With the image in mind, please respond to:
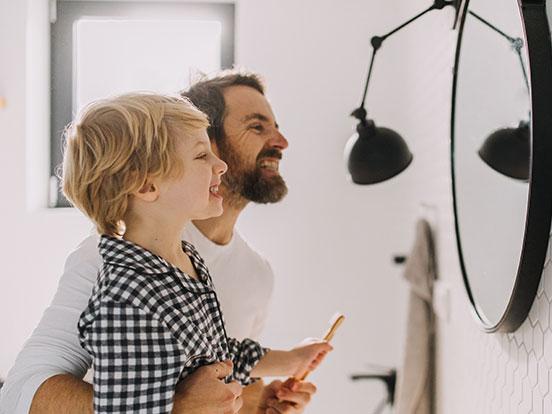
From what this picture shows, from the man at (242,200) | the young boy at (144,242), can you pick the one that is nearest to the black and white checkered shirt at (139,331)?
the young boy at (144,242)

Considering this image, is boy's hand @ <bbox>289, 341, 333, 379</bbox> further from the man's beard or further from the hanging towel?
the hanging towel

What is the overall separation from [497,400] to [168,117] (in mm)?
733

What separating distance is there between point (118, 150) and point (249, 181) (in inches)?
18.5

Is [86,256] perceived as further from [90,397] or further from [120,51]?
[120,51]

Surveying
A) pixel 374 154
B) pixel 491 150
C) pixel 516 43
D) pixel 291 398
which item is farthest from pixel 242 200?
pixel 516 43

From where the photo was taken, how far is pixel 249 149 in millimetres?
1319

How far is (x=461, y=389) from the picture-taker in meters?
1.42

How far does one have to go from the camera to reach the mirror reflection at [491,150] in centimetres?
89

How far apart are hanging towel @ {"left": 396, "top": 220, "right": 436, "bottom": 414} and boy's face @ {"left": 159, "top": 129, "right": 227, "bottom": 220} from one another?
0.87 m

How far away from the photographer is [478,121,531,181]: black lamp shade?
33.8 inches

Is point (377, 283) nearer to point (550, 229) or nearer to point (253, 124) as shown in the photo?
point (253, 124)

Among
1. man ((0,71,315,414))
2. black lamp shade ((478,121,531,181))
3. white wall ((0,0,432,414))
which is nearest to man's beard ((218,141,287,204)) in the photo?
man ((0,71,315,414))

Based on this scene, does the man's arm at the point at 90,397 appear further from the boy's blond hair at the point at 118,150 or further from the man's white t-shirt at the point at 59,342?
the boy's blond hair at the point at 118,150

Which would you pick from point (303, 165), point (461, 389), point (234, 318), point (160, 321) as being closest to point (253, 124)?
point (234, 318)
